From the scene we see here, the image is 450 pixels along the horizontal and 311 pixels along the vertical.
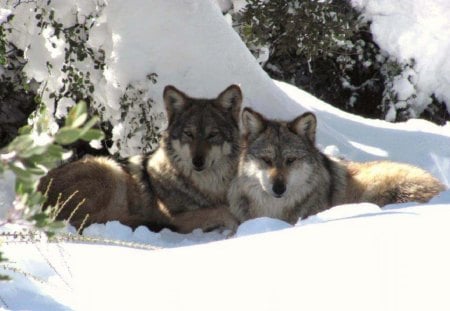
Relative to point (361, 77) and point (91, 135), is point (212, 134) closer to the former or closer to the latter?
point (91, 135)

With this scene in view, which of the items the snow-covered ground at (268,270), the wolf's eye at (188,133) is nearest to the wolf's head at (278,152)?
the wolf's eye at (188,133)

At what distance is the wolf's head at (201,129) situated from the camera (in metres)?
7.13

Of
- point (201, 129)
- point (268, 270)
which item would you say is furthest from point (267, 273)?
point (201, 129)

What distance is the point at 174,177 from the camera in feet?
24.3

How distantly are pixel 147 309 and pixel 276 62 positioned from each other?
463 inches

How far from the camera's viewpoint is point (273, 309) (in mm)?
3088

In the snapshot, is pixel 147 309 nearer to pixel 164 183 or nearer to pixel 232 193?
pixel 232 193

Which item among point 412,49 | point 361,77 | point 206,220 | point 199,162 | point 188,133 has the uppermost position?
point 188,133

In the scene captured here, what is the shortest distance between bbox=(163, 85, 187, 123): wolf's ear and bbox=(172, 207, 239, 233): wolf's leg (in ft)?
2.93

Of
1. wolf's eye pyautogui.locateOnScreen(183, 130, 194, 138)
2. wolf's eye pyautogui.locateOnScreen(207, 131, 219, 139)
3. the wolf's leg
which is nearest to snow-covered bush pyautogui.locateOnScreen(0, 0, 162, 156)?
wolf's eye pyautogui.locateOnScreen(183, 130, 194, 138)

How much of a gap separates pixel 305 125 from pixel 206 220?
114 cm

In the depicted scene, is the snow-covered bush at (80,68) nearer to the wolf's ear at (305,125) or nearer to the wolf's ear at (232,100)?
the wolf's ear at (232,100)

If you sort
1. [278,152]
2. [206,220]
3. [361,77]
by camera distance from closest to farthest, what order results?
[278,152], [206,220], [361,77]

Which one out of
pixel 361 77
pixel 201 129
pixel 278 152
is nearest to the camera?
pixel 278 152
